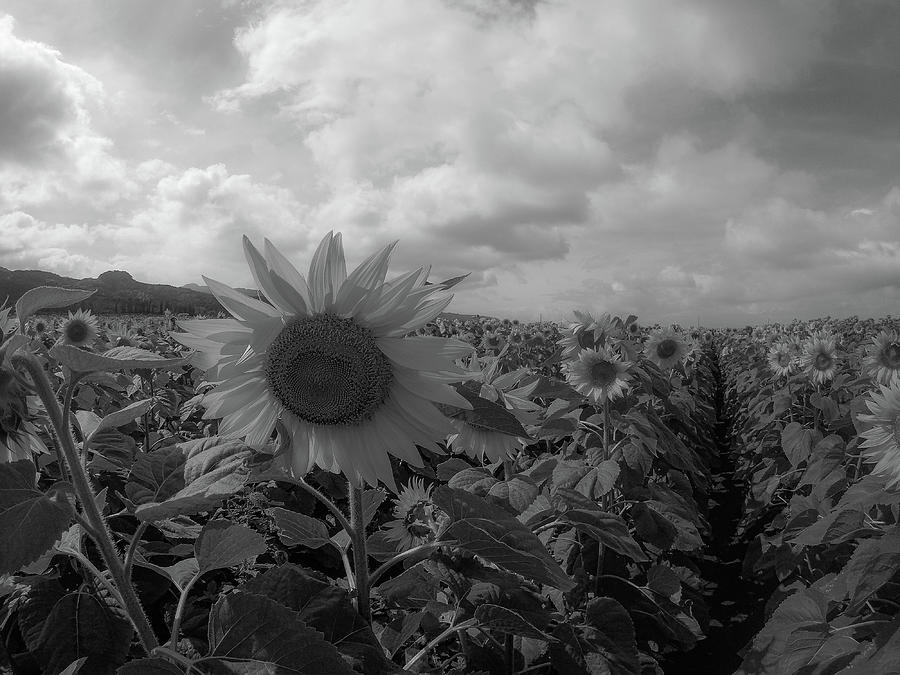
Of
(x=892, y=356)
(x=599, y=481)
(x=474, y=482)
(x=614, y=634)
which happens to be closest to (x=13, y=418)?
(x=474, y=482)

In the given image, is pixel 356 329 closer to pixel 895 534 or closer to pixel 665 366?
pixel 895 534

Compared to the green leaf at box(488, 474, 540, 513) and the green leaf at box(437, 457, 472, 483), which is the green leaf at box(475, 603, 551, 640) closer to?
the green leaf at box(488, 474, 540, 513)

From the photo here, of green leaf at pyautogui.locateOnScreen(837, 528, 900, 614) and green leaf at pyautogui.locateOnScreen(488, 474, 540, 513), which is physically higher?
green leaf at pyautogui.locateOnScreen(488, 474, 540, 513)

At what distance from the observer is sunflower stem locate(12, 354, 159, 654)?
1538 mm

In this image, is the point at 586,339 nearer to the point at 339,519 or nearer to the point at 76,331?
the point at 339,519

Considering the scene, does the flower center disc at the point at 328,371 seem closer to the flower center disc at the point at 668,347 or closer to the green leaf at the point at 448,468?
the green leaf at the point at 448,468

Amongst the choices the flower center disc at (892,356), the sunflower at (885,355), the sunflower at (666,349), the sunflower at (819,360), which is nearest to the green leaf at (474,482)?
the sunflower at (885,355)

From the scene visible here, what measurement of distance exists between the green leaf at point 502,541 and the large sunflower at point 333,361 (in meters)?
0.24

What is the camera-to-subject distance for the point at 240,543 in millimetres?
1816

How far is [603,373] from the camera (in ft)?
16.5

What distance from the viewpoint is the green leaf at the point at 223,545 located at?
181 cm

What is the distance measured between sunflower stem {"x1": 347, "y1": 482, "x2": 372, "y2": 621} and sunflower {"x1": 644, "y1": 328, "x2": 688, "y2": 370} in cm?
756

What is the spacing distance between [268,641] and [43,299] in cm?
97

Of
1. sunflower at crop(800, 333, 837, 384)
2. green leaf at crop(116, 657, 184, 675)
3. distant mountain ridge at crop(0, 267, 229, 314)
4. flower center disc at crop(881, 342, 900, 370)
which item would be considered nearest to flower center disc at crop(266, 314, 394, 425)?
green leaf at crop(116, 657, 184, 675)
